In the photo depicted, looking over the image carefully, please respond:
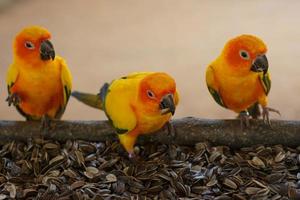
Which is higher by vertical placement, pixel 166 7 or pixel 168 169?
pixel 166 7

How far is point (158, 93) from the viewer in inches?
50.2

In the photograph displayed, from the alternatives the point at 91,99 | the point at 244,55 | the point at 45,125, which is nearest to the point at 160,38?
the point at 91,99

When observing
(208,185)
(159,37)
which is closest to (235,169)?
(208,185)

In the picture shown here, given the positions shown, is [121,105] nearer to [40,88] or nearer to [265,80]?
[40,88]

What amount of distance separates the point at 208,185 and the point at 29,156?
23.2 inches

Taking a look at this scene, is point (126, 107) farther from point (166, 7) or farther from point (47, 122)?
point (166, 7)

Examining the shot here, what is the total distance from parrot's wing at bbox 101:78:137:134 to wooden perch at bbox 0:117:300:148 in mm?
163

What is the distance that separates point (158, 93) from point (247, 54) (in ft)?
0.99

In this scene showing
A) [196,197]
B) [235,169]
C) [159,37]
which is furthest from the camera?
[159,37]

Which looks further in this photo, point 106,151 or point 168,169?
point 106,151

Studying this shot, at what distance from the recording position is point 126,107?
1.37 metres

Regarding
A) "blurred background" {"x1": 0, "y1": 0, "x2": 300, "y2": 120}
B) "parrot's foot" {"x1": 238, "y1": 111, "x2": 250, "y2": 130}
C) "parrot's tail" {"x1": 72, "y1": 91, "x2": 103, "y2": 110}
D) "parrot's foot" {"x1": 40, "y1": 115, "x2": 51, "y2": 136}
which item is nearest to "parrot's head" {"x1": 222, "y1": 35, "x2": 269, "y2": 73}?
"parrot's foot" {"x1": 238, "y1": 111, "x2": 250, "y2": 130}

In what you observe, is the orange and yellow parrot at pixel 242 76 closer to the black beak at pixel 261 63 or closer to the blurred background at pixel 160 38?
the black beak at pixel 261 63

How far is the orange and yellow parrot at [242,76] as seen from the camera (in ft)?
4.47
